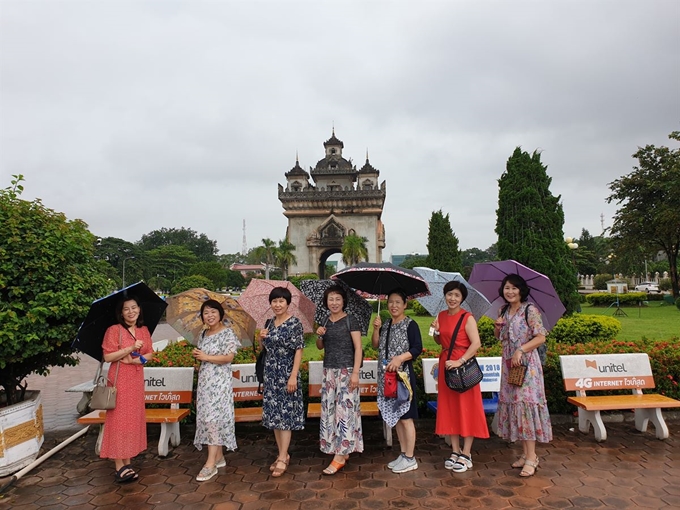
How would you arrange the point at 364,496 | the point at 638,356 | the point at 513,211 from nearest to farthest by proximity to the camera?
1. the point at 364,496
2. the point at 638,356
3. the point at 513,211

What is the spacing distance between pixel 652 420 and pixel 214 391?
5.11 meters

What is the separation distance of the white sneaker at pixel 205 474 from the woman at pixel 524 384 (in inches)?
117

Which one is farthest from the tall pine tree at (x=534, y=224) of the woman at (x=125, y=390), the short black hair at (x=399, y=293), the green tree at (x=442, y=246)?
the green tree at (x=442, y=246)

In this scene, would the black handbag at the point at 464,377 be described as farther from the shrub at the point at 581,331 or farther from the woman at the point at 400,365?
the shrub at the point at 581,331

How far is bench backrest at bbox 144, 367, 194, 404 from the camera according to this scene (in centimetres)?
541

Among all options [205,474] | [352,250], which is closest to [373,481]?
[205,474]

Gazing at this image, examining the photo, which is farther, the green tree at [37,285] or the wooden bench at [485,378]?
the wooden bench at [485,378]

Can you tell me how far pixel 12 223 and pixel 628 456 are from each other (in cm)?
697

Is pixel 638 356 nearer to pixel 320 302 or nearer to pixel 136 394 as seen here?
pixel 320 302

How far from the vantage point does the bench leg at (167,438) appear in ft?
16.1

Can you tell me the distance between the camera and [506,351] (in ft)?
15.2

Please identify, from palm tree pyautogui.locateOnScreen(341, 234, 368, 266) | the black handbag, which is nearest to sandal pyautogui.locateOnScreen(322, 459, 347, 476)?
the black handbag

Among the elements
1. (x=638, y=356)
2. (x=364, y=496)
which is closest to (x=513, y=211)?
(x=638, y=356)

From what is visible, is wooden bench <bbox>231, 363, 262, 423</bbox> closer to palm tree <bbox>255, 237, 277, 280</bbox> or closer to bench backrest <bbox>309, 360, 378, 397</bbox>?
bench backrest <bbox>309, 360, 378, 397</bbox>
